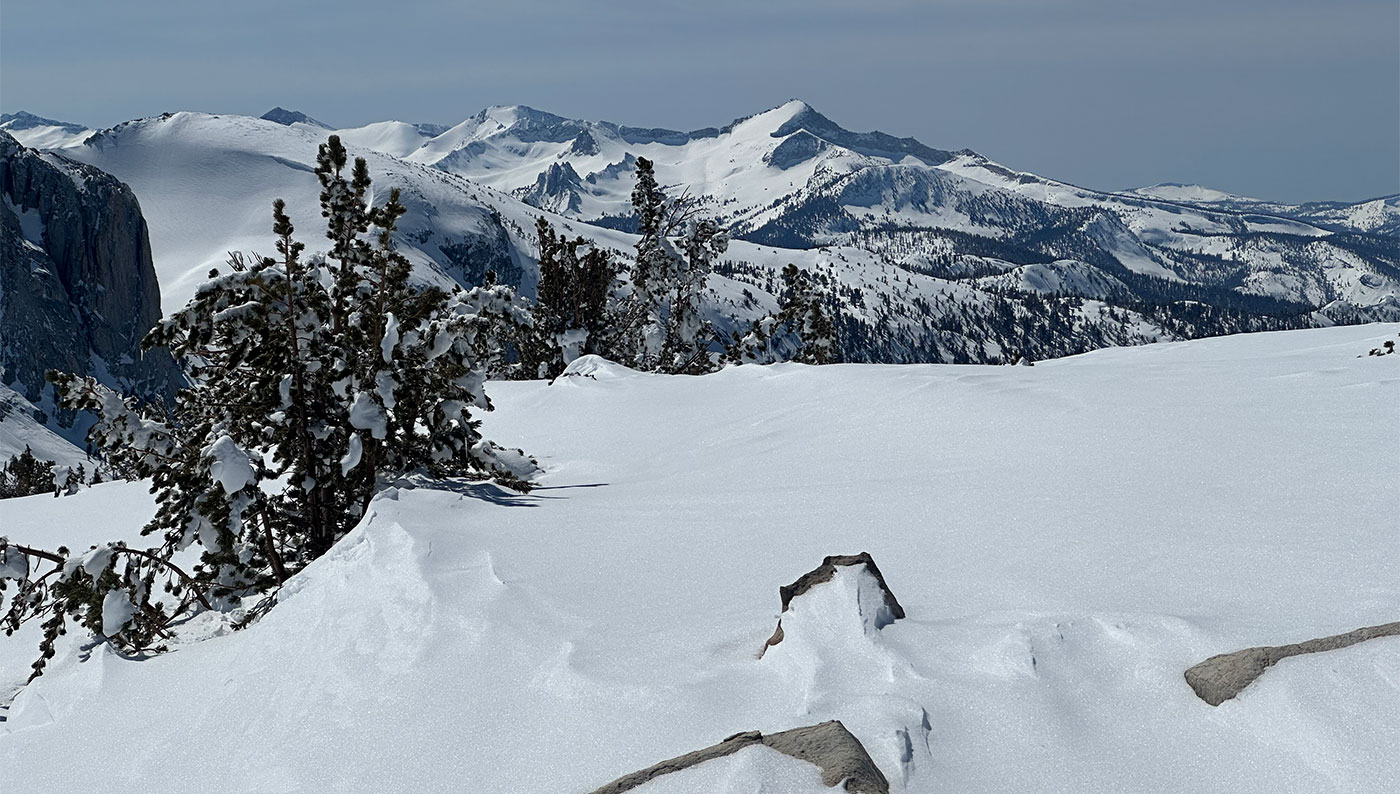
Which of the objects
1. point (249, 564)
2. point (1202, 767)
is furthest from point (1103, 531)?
point (249, 564)

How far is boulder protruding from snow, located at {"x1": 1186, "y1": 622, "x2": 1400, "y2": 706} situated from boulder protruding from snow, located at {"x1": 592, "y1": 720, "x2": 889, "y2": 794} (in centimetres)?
144

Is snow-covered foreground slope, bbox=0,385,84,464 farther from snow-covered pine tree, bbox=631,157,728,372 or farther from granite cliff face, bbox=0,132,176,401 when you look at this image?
snow-covered pine tree, bbox=631,157,728,372

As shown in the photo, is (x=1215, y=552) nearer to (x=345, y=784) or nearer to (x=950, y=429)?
(x=950, y=429)

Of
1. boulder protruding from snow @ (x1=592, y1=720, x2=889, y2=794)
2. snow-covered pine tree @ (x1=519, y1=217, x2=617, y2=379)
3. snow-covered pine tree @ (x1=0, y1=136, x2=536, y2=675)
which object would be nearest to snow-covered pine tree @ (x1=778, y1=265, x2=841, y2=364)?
snow-covered pine tree @ (x1=519, y1=217, x2=617, y2=379)

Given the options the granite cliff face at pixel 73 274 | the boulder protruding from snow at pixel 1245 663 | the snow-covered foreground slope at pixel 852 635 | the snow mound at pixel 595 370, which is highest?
the boulder protruding from snow at pixel 1245 663

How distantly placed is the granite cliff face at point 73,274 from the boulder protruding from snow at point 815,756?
19441 cm

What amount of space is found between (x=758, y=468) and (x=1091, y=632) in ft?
16.2

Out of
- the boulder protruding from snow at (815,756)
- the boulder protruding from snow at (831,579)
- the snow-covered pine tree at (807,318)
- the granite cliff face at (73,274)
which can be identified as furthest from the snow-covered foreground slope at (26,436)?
the boulder protruding from snow at (815,756)

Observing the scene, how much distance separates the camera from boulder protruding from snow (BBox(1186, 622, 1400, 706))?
324cm

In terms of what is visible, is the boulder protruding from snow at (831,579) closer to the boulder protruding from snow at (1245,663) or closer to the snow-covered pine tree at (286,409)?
the boulder protruding from snow at (1245,663)

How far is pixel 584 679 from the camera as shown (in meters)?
3.80

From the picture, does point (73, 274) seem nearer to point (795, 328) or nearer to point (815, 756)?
point (795, 328)

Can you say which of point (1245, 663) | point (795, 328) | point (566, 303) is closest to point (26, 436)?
point (566, 303)

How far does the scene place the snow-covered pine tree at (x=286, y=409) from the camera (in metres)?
6.66
